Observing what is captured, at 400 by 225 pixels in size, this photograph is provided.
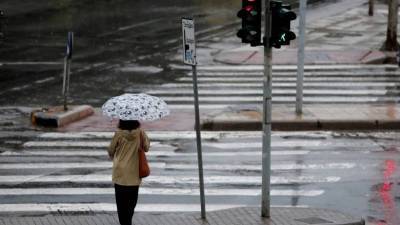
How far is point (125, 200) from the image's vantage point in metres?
11.4

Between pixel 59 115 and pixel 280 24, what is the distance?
9.59m

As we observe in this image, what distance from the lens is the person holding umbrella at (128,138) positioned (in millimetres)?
10898

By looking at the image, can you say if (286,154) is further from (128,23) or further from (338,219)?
(128,23)

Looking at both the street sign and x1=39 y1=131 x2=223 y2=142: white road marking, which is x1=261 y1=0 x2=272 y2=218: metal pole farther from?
x1=39 y1=131 x2=223 y2=142: white road marking

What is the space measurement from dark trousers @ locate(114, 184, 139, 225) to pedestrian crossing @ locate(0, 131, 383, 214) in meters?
2.09

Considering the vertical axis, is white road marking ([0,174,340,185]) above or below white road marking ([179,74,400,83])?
above

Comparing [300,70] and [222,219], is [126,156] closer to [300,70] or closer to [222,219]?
[222,219]

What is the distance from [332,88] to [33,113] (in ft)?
29.3

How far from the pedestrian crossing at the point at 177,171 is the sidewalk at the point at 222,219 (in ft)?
3.20

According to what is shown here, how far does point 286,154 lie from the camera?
17.7 m

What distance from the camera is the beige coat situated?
1120 centimetres

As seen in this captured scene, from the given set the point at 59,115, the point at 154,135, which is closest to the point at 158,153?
the point at 154,135

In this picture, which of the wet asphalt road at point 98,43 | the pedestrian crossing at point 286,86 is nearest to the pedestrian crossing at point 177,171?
the pedestrian crossing at point 286,86

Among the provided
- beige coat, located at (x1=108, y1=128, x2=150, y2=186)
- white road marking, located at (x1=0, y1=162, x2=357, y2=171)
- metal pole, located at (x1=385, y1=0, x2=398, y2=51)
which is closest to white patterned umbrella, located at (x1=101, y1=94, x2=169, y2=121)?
beige coat, located at (x1=108, y1=128, x2=150, y2=186)
